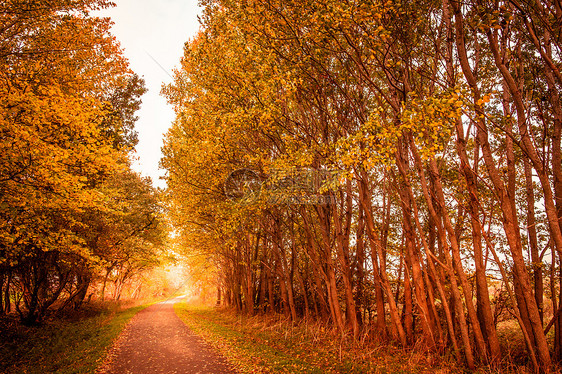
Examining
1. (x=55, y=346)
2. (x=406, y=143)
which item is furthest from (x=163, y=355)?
(x=406, y=143)

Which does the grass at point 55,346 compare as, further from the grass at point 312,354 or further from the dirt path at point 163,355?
the grass at point 312,354

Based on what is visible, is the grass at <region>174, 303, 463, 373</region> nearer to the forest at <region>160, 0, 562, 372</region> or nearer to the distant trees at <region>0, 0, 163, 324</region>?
the forest at <region>160, 0, 562, 372</region>

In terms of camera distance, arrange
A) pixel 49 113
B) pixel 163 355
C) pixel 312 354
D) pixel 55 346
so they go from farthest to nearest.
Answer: pixel 55 346
pixel 163 355
pixel 312 354
pixel 49 113

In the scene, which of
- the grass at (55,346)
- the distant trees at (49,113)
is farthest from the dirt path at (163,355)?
the distant trees at (49,113)

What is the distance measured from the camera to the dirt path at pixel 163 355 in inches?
309

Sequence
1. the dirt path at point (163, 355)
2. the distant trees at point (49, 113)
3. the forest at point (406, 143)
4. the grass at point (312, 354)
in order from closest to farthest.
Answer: the forest at point (406, 143), the distant trees at point (49, 113), the grass at point (312, 354), the dirt path at point (163, 355)

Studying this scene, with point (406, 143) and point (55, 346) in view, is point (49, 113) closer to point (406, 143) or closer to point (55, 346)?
point (55, 346)

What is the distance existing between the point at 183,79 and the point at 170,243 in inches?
613

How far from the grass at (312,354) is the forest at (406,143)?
0.69 meters

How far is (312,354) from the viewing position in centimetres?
855

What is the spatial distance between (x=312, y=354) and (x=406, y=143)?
7333mm

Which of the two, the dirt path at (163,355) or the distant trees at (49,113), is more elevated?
the distant trees at (49,113)

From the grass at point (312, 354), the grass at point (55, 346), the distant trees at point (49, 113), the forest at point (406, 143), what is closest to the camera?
the forest at point (406, 143)

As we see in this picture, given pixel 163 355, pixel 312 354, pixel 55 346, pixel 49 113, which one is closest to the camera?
pixel 49 113
